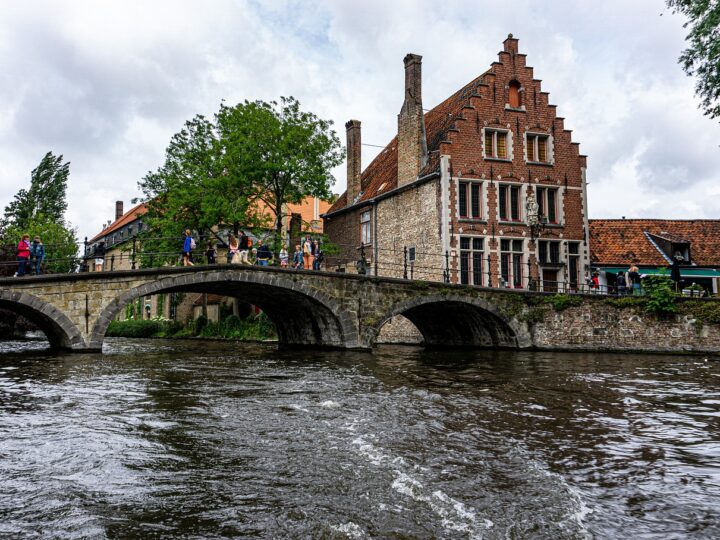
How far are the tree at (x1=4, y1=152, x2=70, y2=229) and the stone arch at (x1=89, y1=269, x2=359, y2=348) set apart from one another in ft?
123

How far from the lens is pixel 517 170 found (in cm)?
2744

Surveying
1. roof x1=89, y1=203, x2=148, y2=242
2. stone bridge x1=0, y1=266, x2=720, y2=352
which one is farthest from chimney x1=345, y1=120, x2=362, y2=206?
roof x1=89, y1=203, x2=148, y2=242

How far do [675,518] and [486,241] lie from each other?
22539mm

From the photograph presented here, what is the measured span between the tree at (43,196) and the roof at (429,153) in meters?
31.2

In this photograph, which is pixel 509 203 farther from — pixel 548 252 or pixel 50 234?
pixel 50 234

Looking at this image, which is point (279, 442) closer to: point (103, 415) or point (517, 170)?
point (103, 415)

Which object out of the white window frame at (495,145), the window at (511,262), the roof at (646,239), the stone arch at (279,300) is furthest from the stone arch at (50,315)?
the roof at (646,239)

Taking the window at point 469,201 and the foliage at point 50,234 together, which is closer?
the window at point 469,201

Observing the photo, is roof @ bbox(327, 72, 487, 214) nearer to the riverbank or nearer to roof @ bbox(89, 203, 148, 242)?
the riverbank

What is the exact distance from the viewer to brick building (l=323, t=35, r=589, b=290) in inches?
1033

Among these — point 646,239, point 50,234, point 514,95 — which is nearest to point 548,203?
point 514,95

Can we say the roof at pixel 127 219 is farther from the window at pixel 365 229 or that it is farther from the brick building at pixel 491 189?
the brick building at pixel 491 189

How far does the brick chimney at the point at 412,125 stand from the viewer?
28141 mm

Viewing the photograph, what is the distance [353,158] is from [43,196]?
3425 cm
